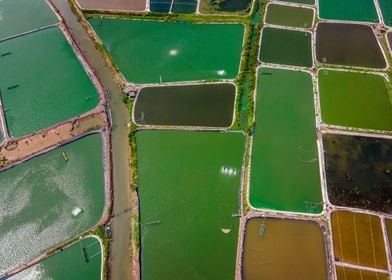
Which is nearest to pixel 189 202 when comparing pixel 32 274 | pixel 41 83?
pixel 32 274

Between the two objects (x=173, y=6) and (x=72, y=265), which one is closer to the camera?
(x=72, y=265)

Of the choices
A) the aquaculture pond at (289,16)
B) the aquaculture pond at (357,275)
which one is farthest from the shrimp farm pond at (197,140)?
the aquaculture pond at (289,16)

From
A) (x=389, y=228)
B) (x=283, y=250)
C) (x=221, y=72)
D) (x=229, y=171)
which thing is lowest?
(x=283, y=250)

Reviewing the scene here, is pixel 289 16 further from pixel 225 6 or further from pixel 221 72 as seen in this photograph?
pixel 221 72

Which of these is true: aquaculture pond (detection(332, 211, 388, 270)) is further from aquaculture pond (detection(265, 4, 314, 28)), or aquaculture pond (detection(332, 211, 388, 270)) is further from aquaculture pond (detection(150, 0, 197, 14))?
aquaculture pond (detection(150, 0, 197, 14))

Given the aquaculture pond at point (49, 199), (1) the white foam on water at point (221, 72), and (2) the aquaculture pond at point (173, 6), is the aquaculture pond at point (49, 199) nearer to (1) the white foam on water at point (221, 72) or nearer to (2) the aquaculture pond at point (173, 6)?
(1) the white foam on water at point (221, 72)
